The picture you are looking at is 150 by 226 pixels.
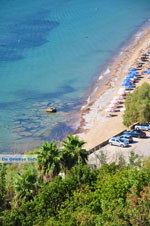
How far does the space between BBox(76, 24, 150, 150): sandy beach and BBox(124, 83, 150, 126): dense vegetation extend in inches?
113

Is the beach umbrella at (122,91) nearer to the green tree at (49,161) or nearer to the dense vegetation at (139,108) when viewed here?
the dense vegetation at (139,108)

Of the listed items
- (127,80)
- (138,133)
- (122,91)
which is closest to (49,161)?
(138,133)

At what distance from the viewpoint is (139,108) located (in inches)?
2375

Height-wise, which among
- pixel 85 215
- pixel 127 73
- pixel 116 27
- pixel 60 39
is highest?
pixel 116 27

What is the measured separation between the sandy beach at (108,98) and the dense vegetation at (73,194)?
1965 centimetres

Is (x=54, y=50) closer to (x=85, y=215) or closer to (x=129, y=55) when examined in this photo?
(x=129, y=55)

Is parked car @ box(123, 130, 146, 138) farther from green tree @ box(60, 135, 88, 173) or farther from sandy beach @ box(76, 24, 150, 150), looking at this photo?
green tree @ box(60, 135, 88, 173)

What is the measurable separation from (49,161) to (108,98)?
47.3m

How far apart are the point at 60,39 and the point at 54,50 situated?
1495 centimetres

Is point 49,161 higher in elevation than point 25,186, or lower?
higher

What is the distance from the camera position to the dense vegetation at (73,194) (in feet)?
88.4

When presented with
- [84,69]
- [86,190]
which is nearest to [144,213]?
[86,190]

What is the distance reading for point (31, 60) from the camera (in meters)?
116

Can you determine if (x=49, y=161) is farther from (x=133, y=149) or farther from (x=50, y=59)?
→ (x=50, y=59)
